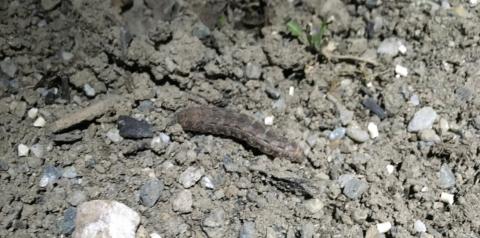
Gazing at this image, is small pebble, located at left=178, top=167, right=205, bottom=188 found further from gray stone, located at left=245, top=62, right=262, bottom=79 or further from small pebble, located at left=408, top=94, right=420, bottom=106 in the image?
small pebble, located at left=408, top=94, right=420, bottom=106

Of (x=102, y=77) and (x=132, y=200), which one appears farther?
(x=102, y=77)

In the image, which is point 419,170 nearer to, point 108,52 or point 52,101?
point 108,52

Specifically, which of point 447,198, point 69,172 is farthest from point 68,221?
point 447,198

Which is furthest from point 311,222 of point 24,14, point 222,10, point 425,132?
point 24,14

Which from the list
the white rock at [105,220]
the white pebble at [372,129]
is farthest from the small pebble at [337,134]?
the white rock at [105,220]

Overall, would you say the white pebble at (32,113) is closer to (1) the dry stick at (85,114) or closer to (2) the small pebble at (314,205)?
(1) the dry stick at (85,114)

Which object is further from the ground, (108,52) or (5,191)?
(108,52)

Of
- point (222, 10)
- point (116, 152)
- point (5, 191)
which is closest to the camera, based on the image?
point (5, 191)
